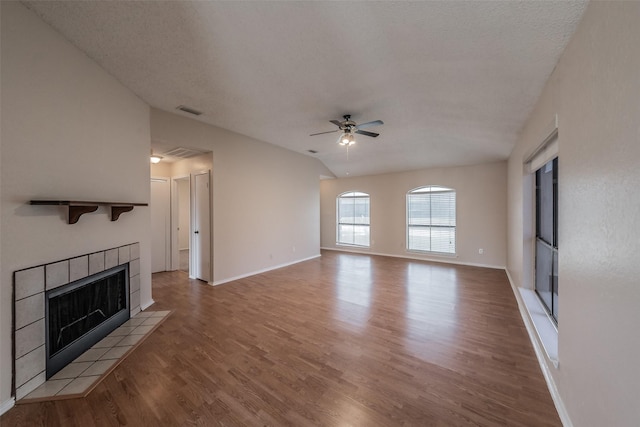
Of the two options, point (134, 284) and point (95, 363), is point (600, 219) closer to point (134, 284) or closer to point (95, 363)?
point (95, 363)

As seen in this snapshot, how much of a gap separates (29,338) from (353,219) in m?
6.95

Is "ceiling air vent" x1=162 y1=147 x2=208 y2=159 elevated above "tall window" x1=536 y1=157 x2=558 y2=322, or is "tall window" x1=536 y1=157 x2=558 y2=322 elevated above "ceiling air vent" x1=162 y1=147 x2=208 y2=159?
"ceiling air vent" x1=162 y1=147 x2=208 y2=159

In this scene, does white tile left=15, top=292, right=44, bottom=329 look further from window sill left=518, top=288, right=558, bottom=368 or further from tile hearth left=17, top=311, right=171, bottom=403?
window sill left=518, top=288, right=558, bottom=368

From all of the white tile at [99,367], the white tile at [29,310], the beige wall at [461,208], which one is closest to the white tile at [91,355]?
the white tile at [99,367]

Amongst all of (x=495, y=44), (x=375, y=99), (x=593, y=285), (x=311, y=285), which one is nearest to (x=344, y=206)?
(x=311, y=285)

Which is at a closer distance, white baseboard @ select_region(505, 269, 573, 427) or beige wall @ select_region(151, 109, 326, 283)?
white baseboard @ select_region(505, 269, 573, 427)

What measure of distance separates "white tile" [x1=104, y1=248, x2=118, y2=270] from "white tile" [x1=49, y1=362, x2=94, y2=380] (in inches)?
35.2

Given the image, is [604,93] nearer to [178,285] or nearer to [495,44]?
[495,44]

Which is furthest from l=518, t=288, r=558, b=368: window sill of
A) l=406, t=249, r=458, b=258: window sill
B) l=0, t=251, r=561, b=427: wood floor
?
l=406, t=249, r=458, b=258: window sill

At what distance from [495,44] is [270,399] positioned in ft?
10.4

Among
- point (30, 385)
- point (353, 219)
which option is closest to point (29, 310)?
point (30, 385)

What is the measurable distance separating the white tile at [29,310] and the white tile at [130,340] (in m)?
0.75

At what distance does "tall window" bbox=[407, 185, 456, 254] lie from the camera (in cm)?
616

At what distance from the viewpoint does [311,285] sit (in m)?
4.27
